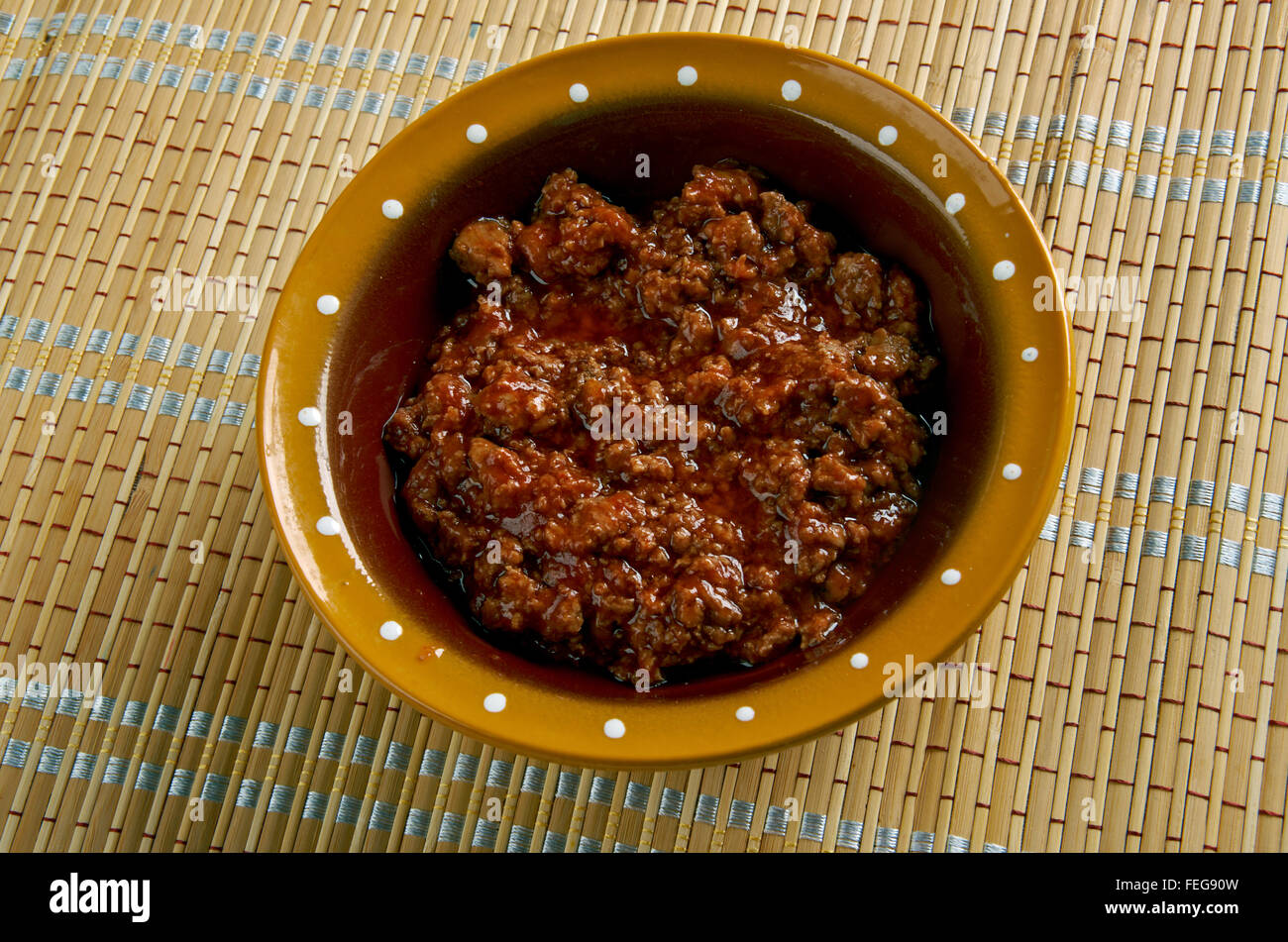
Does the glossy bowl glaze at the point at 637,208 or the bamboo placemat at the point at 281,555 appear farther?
the bamboo placemat at the point at 281,555

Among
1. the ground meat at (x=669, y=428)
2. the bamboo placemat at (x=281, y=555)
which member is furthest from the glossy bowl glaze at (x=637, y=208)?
the bamboo placemat at (x=281, y=555)

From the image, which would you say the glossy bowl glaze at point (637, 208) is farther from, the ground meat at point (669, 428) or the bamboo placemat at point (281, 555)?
the bamboo placemat at point (281, 555)

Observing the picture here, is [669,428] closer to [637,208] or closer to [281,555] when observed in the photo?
[637,208]

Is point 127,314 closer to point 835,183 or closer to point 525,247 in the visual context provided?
point 525,247

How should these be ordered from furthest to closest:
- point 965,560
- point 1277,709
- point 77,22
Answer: point 77,22
point 1277,709
point 965,560

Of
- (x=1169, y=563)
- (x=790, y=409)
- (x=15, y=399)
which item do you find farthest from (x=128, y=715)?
(x=1169, y=563)
